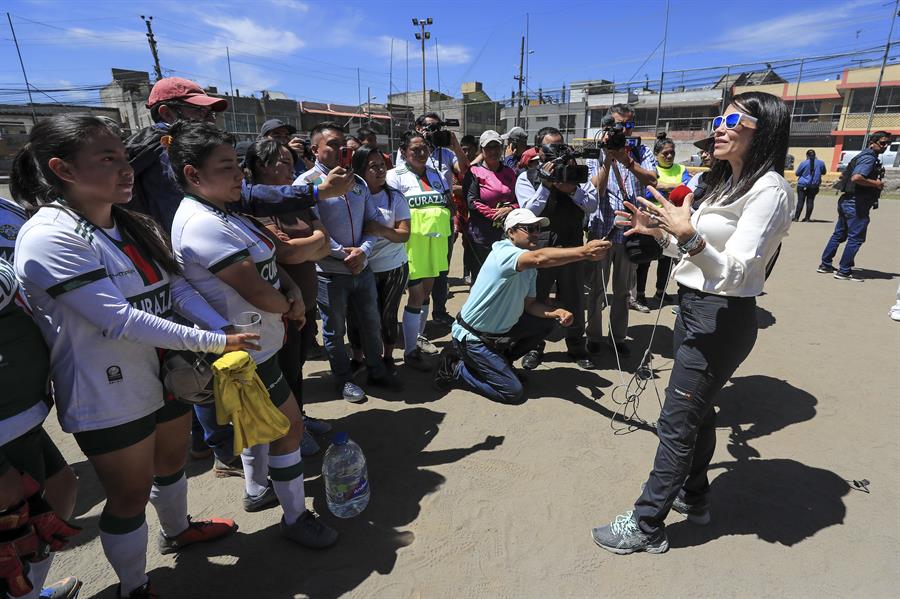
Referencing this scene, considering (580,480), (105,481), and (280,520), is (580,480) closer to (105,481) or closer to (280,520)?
(280,520)

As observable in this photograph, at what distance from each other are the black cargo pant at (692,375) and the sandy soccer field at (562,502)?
13.4 inches

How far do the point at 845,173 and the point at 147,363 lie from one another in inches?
360

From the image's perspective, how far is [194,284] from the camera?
6.64 feet

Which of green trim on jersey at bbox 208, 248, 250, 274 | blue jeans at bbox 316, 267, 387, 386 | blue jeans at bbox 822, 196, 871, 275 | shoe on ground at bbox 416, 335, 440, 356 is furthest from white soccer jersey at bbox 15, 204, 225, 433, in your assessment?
blue jeans at bbox 822, 196, 871, 275

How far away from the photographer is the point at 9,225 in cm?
189

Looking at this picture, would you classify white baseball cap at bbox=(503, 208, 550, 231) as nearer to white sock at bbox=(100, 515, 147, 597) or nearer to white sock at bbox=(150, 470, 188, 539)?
white sock at bbox=(150, 470, 188, 539)

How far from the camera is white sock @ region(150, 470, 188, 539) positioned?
7.21 feet

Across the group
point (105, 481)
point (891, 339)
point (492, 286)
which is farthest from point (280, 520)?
point (891, 339)

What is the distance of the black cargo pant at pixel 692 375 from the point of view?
2.16 metres

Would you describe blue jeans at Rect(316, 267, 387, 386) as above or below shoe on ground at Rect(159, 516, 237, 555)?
above

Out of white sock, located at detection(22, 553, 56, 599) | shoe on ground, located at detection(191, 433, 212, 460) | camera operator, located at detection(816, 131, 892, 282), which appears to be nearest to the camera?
white sock, located at detection(22, 553, 56, 599)

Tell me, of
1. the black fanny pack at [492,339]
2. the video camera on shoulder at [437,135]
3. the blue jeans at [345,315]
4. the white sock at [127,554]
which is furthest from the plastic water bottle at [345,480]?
the video camera on shoulder at [437,135]

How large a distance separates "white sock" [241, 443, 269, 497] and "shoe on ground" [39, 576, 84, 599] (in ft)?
2.63

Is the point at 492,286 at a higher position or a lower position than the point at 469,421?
higher
